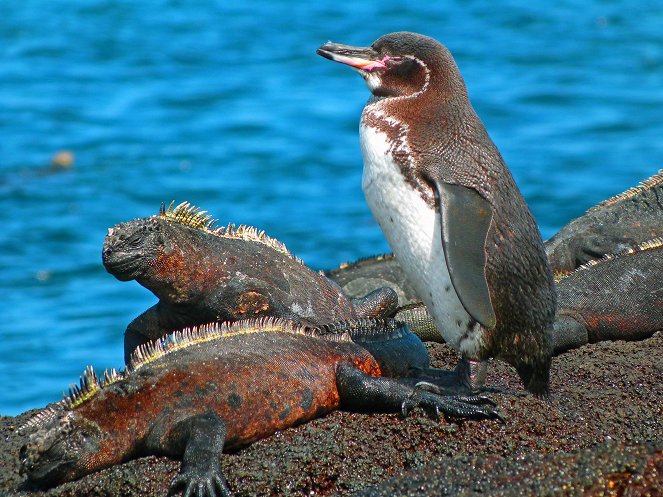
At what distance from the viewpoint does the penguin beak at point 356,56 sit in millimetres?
7710

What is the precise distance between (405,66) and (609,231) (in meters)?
4.35

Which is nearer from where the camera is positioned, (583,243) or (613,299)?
(613,299)

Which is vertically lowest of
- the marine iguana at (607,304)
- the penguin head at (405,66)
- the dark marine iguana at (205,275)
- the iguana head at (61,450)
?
the marine iguana at (607,304)

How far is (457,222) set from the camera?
705cm

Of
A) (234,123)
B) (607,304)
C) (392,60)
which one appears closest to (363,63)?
(392,60)

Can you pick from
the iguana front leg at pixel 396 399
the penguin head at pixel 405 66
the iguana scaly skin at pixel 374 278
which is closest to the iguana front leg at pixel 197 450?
the iguana front leg at pixel 396 399

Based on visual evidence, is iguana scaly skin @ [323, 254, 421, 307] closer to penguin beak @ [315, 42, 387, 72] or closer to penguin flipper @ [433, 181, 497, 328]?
penguin beak @ [315, 42, 387, 72]

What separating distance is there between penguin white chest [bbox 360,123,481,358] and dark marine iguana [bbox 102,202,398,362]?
1353 mm

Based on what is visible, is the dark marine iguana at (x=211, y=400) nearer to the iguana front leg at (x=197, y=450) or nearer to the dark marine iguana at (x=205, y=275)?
the iguana front leg at (x=197, y=450)

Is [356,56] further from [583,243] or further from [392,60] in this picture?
[583,243]

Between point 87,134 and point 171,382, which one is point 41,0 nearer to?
point 87,134

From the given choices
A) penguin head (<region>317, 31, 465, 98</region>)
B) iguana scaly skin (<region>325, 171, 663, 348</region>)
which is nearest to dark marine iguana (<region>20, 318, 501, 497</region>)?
penguin head (<region>317, 31, 465, 98</region>)

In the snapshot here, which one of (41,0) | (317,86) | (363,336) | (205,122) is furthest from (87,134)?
(363,336)

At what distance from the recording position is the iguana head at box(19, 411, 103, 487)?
243 inches
